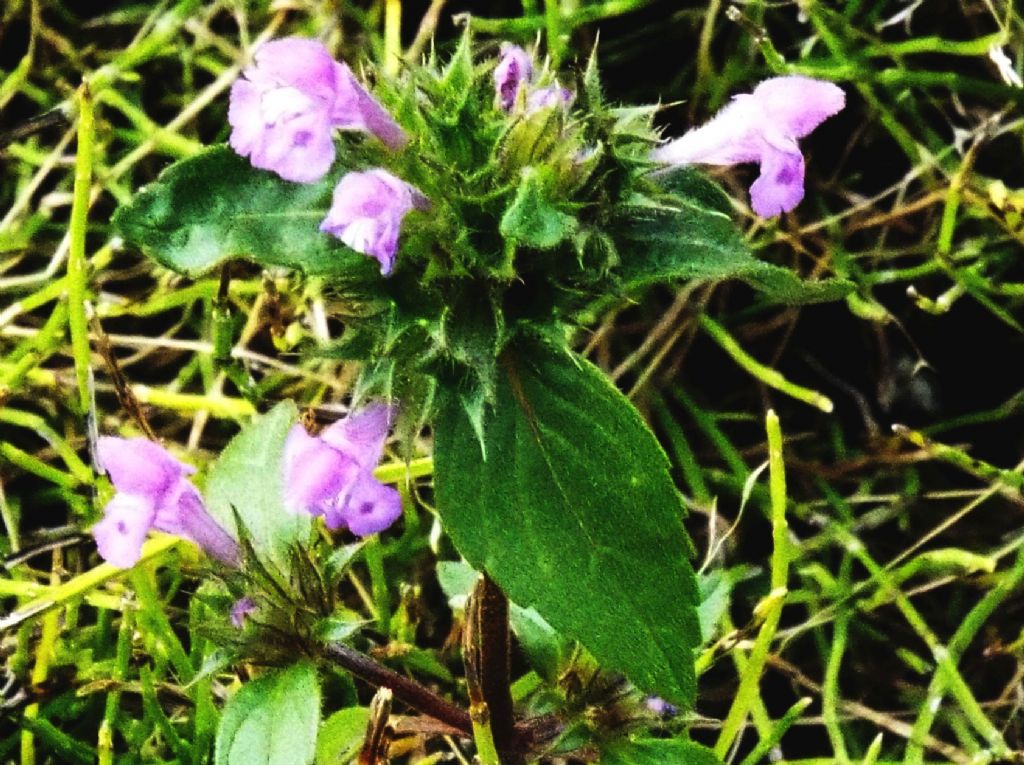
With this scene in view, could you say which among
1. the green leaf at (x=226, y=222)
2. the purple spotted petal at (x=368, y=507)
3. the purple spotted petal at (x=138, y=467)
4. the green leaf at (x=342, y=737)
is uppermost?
the green leaf at (x=226, y=222)

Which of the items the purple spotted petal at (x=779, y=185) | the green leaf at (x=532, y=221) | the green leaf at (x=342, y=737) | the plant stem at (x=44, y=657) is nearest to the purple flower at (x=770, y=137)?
the purple spotted petal at (x=779, y=185)

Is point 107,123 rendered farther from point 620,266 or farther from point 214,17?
point 620,266

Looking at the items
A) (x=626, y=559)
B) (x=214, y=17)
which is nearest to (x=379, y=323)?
(x=626, y=559)

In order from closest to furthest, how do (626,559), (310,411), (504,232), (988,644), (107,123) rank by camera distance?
(504,232) < (626,559) < (310,411) < (988,644) < (107,123)

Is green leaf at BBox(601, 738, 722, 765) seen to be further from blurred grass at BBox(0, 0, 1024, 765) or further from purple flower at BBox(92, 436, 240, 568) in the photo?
purple flower at BBox(92, 436, 240, 568)

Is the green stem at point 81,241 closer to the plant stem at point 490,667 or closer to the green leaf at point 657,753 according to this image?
the plant stem at point 490,667

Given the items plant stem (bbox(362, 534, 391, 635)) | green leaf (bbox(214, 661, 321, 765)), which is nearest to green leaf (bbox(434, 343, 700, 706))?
green leaf (bbox(214, 661, 321, 765))
